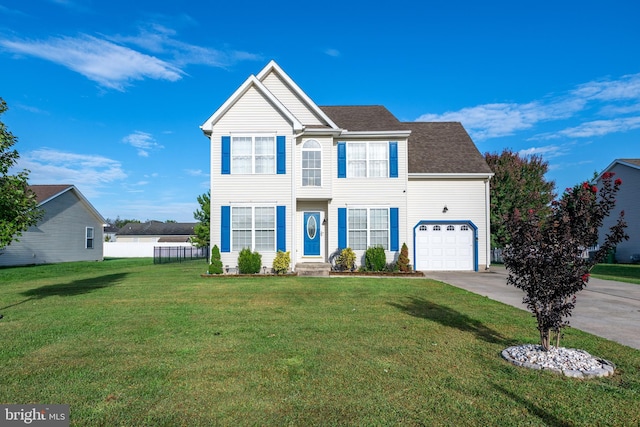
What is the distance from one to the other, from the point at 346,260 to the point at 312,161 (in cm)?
460

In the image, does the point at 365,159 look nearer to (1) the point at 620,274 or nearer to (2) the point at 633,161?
(1) the point at 620,274

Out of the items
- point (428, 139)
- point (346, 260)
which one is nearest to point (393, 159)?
point (428, 139)

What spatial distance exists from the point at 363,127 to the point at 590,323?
12.3m

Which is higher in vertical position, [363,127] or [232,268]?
[363,127]

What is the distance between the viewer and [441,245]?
61.7 feet

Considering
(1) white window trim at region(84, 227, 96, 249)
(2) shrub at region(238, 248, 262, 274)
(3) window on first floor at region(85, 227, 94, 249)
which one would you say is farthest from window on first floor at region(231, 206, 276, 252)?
(3) window on first floor at region(85, 227, 94, 249)

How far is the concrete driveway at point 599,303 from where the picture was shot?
7.09m

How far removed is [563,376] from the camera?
482cm

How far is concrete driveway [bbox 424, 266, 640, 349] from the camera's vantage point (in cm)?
709

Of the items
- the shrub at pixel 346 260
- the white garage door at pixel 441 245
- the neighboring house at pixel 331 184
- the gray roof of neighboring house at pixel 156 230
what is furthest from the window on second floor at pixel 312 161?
the gray roof of neighboring house at pixel 156 230

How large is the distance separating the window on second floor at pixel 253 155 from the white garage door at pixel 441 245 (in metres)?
7.85

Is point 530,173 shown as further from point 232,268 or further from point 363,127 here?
point 232,268

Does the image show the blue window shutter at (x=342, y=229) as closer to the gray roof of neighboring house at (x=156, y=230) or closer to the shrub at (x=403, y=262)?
the shrub at (x=403, y=262)

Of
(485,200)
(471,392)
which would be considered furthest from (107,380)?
(485,200)
